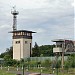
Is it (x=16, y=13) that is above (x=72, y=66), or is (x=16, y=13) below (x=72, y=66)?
above

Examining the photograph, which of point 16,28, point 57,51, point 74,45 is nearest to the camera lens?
point 57,51

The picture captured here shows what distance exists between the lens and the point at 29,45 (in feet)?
259

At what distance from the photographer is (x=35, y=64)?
57.3 metres

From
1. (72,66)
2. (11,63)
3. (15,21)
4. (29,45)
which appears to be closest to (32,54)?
(29,45)

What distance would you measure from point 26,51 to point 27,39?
3.12m

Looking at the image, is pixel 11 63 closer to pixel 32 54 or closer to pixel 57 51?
pixel 57 51

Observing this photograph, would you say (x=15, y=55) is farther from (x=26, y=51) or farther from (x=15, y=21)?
(x=15, y=21)

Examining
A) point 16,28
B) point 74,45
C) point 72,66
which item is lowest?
point 72,66

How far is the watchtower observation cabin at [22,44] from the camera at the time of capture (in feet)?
254

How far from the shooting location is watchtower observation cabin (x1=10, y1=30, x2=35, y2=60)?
254 feet

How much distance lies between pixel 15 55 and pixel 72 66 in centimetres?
3467

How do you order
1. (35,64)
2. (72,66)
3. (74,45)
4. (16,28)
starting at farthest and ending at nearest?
1. (16,28)
2. (74,45)
3. (35,64)
4. (72,66)

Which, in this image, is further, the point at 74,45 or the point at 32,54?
the point at 32,54

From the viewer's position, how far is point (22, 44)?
255ft
